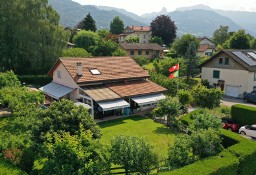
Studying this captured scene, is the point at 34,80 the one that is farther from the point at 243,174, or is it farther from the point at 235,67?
the point at 243,174

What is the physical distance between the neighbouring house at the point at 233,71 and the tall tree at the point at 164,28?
58.3 m

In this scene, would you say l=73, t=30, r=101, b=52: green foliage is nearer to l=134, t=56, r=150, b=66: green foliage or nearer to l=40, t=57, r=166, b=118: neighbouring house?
l=134, t=56, r=150, b=66: green foliage

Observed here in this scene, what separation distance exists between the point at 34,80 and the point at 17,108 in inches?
967

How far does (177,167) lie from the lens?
684 inches

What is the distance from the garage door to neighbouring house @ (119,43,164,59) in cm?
3704

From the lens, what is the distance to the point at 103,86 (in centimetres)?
3628

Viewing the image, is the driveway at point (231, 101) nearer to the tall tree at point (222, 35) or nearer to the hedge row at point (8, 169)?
the hedge row at point (8, 169)

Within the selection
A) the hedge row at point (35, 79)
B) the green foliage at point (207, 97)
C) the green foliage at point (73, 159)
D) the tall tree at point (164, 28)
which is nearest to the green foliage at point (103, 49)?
the hedge row at point (35, 79)

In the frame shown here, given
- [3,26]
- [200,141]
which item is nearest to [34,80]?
[3,26]

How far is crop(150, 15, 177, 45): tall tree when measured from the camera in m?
107

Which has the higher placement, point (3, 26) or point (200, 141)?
point (3, 26)

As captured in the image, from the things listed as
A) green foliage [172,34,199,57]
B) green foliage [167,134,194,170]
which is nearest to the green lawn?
green foliage [167,134,194,170]

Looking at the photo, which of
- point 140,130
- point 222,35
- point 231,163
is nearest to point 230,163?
point 231,163

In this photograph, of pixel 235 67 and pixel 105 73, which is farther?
pixel 235 67
